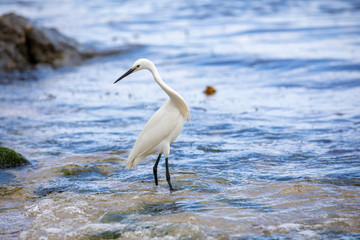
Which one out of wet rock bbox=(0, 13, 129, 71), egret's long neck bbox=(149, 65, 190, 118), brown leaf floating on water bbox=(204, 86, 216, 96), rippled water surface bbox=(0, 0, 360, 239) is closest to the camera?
rippled water surface bbox=(0, 0, 360, 239)

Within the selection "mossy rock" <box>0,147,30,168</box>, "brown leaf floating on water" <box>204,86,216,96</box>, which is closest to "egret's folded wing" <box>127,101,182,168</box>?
"mossy rock" <box>0,147,30,168</box>

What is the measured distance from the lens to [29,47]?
511 inches

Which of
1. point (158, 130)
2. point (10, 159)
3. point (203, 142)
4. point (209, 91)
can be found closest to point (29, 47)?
point (209, 91)

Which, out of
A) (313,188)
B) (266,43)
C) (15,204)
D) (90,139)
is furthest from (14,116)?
(266,43)

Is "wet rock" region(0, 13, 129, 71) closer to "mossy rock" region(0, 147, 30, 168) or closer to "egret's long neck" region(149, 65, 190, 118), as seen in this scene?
"mossy rock" region(0, 147, 30, 168)

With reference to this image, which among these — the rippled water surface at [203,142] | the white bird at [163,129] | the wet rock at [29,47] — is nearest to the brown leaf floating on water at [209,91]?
the rippled water surface at [203,142]

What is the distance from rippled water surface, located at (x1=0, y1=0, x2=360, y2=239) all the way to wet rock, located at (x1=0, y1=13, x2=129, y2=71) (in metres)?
0.59

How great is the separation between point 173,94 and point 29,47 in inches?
360

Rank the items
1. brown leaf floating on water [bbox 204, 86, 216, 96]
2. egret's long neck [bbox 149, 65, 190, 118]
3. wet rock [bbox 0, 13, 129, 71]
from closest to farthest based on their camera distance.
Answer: egret's long neck [bbox 149, 65, 190, 118] < brown leaf floating on water [bbox 204, 86, 216, 96] < wet rock [bbox 0, 13, 129, 71]

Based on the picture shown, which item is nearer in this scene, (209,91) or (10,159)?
(10,159)

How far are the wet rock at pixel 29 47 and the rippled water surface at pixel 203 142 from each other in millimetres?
589

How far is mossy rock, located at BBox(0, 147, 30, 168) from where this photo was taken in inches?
235

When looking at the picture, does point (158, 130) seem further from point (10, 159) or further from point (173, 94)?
point (10, 159)

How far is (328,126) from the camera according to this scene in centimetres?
752
